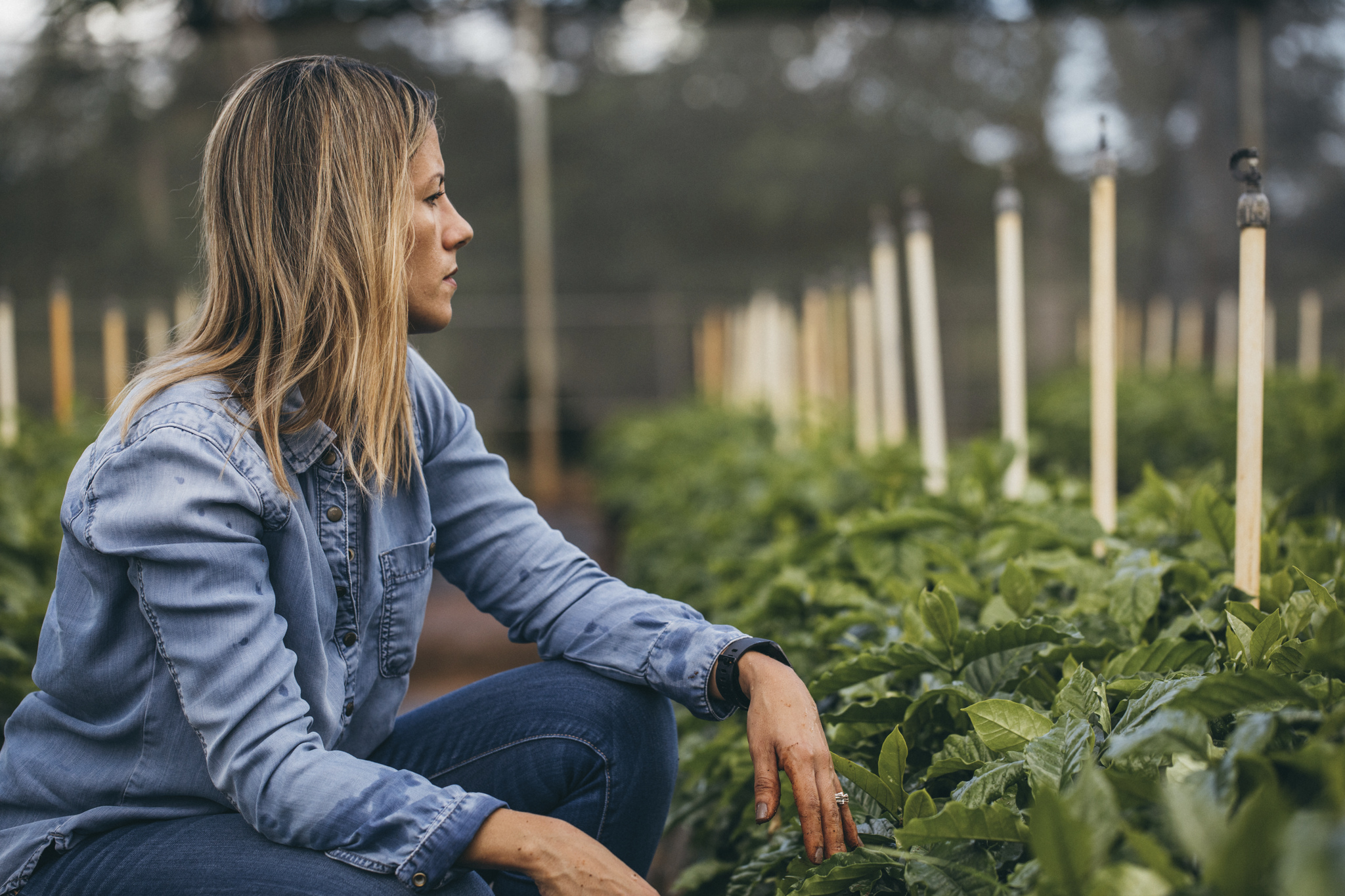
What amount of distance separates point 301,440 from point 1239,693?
44.5 inches

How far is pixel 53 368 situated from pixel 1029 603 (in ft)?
38.3

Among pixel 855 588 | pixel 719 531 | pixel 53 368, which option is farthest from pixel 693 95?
pixel 855 588

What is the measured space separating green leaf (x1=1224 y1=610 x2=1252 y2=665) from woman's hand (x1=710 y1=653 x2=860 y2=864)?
50cm

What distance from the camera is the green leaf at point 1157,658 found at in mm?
1522

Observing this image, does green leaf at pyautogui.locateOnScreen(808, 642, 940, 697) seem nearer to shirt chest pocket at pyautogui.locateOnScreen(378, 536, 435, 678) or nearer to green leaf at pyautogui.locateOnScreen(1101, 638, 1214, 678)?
green leaf at pyautogui.locateOnScreen(1101, 638, 1214, 678)

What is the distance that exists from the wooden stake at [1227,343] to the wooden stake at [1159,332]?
0.59 m

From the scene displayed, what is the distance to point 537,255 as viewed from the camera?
38.1 feet

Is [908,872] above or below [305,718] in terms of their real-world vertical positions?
below

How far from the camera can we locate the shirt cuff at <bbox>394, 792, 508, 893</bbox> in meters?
1.30

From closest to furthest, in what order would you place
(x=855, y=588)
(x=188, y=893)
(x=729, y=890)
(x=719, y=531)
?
1. (x=188, y=893)
2. (x=729, y=890)
3. (x=855, y=588)
4. (x=719, y=531)

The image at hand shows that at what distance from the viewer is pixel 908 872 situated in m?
1.22

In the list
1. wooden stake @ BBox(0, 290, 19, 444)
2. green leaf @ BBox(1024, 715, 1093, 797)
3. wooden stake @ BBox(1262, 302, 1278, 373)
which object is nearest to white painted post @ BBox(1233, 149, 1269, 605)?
green leaf @ BBox(1024, 715, 1093, 797)

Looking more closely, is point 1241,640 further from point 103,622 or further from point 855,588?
point 103,622

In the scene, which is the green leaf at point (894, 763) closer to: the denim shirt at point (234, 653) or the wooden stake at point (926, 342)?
the denim shirt at point (234, 653)
